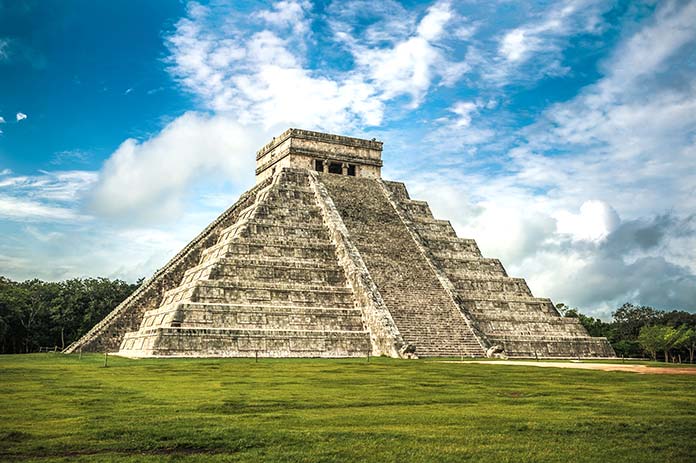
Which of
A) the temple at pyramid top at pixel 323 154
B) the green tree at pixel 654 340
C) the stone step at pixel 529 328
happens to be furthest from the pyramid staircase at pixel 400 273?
the green tree at pixel 654 340

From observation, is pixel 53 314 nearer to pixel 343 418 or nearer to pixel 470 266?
pixel 470 266

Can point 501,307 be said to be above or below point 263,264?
below

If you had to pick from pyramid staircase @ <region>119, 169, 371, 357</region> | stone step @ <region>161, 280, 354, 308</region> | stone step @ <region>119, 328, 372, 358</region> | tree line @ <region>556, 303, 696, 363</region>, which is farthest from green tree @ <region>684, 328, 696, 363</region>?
stone step @ <region>119, 328, 372, 358</region>

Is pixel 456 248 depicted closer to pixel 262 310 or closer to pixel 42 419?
pixel 262 310

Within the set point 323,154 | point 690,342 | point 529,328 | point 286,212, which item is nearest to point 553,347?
point 529,328

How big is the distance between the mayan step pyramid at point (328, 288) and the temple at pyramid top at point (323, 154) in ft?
0.27

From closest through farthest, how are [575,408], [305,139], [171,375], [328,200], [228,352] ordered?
[575,408], [171,375], [228,352], [328,200], [305,139]

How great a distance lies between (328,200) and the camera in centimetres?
3300

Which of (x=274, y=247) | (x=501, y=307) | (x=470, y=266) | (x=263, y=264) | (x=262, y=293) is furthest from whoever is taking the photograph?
(x=470, y=266)

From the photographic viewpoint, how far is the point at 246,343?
23266 millimetres

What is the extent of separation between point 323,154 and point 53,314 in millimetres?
18408

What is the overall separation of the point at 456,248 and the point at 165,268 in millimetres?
14364

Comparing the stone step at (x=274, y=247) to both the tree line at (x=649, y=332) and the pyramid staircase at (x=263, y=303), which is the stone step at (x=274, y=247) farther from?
the tree line at (x=649, y=332)

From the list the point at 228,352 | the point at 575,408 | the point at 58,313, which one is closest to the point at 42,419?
the point at 575,408
